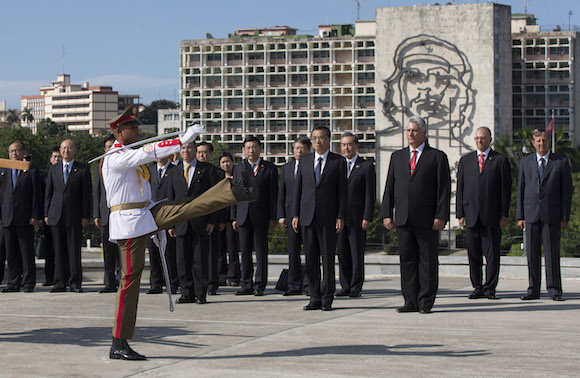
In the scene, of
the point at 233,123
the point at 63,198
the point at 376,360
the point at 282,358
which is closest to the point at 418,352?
the point at 376,360

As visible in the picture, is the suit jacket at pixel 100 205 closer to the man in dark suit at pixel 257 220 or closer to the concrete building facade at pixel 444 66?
the man in dark suit at pixel 257 220

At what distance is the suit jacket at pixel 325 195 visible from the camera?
11375 millimetres

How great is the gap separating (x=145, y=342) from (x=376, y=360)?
7.19 ft

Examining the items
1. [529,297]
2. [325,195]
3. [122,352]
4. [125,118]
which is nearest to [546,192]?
[529,297]

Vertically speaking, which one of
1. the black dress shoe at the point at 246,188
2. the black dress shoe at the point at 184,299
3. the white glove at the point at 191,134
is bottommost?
the black dress shoe at the point at 184,299

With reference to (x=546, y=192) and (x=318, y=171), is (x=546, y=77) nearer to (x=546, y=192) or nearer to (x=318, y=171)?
(x=546, y=192)

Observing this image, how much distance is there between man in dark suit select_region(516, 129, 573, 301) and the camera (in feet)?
39.9

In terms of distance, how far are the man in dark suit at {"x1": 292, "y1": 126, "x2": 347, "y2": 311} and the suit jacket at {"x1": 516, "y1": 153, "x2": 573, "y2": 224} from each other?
2507 mm

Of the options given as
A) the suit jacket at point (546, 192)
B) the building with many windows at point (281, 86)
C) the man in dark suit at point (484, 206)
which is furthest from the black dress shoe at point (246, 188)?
the building with many windows at point (281, 86)

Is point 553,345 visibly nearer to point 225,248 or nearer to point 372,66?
point 225,248

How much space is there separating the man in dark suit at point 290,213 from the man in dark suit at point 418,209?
1877 millimetres

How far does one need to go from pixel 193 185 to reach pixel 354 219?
2161 millimetres

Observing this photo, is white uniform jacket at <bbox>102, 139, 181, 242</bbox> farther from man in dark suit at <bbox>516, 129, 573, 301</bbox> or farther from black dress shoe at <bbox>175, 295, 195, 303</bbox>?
man in dark suit at <bbox>516, 129, 573, 301</bbox>

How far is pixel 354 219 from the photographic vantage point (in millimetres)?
13016
